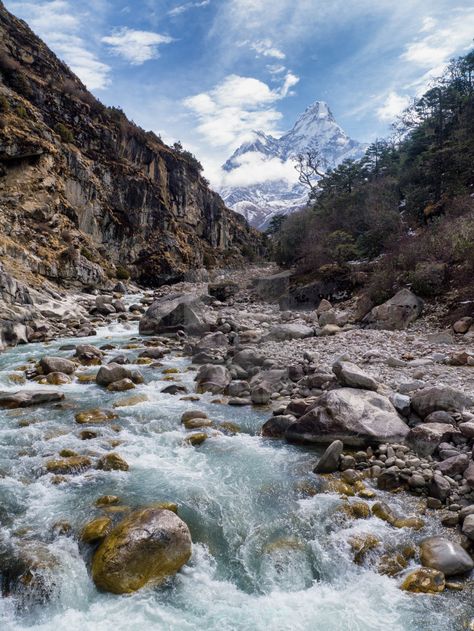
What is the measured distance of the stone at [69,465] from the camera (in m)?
7.29

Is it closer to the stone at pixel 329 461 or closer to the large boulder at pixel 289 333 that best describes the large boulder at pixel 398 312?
the large boulder at pixel 289 333

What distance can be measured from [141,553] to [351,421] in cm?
450

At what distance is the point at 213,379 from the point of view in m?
12.3

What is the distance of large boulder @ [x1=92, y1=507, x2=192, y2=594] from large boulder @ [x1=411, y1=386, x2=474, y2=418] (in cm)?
522

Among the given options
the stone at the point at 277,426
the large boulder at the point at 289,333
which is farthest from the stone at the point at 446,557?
the large boulder at the point at 289,333

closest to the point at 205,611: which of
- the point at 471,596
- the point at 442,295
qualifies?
the point at 471,596

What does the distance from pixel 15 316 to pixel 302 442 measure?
15147 mm

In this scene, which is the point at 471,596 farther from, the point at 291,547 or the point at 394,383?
the point at 394,383

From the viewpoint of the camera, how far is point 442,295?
16484 millimetres

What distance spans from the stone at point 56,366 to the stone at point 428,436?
10.0 metres

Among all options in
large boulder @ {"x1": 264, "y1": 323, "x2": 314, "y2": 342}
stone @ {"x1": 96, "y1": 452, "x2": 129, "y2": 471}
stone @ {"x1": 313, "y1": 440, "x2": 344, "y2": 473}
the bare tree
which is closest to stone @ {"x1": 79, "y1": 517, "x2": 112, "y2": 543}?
stone @ {"x1": 96, "y1": 452, "x2": 129, "y2": 471}

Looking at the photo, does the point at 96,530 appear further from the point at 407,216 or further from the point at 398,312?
the point at 407,216

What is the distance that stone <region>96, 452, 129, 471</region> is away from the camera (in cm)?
746

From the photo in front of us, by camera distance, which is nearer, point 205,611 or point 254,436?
point 205,611
